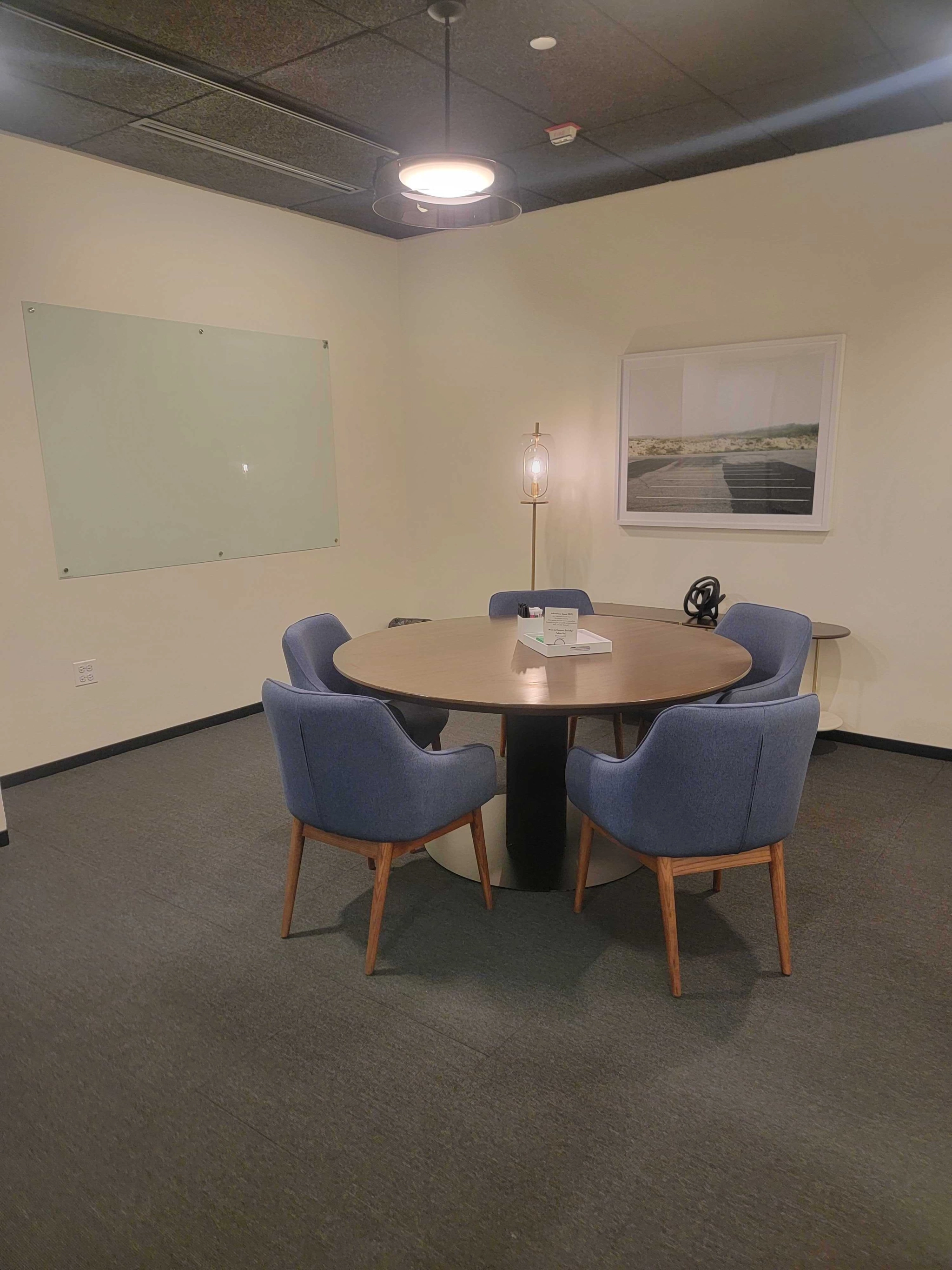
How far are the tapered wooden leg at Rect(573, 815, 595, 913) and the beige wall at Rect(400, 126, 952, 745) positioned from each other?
2.21 metres

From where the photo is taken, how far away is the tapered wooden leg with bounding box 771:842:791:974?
2.22m

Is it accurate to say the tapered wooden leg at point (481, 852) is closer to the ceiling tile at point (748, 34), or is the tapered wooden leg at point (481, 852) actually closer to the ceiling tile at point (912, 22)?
the ceiling tile at point (748, 34)

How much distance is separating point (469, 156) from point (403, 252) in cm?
331

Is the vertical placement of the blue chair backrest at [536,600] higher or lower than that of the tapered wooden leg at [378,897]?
higher

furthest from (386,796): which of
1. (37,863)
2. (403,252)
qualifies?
(403,252)

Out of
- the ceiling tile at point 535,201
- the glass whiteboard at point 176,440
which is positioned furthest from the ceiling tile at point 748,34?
the glass whiteboard at point 176,440

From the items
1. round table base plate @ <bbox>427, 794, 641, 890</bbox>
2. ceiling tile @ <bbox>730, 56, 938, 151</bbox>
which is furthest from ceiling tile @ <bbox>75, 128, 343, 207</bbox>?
round table base plate @ <bbox>427, 794, 641, 890</bbox>

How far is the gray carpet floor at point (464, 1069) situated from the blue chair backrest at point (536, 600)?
1.31 meters

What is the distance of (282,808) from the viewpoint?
3.46 meters

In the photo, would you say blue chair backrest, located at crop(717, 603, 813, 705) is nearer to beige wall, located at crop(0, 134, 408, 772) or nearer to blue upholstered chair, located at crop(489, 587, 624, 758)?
blue upholstered chair, located at crop(489, 587, 624, 758)

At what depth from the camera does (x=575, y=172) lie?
4.04 meters

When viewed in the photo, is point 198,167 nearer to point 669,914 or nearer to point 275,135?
point 275,135

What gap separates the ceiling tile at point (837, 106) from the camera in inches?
119

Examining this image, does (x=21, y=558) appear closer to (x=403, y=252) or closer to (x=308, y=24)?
(x=308, y=24)
